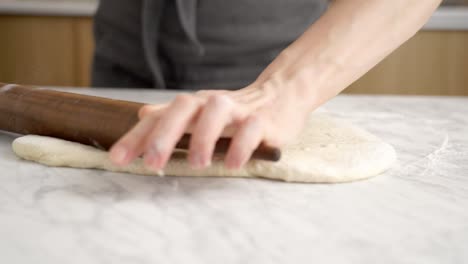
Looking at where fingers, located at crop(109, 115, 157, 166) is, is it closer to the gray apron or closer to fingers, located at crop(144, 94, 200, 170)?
fingers, located at crop(144, 94, 200, 170)

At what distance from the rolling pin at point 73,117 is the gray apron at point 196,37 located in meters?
0.39

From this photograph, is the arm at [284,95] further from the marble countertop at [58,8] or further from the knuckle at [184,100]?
the marble countertop at [58,8]

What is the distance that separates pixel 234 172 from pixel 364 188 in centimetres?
12

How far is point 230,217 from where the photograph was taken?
1.62 ft

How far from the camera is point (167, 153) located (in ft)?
1.64

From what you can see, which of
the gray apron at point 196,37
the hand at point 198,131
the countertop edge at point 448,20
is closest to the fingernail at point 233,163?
the hand at point 198,131

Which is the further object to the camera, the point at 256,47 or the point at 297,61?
the point at 256,47

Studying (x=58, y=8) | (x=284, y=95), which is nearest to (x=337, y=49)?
(x=284, y=95)

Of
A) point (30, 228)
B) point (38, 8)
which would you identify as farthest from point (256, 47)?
point (38, 8)

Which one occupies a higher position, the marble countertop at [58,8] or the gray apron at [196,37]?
the gray apron at [196,37]

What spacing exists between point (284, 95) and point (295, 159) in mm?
68

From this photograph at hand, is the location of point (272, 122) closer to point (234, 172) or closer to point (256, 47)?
point (234, 172)

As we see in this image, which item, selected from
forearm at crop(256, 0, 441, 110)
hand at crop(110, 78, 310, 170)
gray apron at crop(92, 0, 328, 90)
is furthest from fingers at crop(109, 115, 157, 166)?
gray apron at crop(92, 0, 328, 90)

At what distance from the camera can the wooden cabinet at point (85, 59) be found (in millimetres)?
1843
